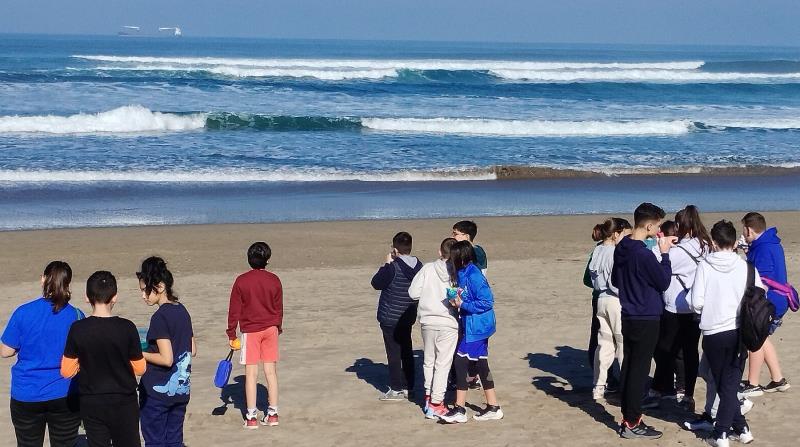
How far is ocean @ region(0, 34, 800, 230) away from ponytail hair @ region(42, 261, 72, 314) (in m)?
10.4

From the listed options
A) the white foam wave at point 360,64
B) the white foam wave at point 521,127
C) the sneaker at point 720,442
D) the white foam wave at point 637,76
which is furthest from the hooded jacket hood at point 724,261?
the white foam wave at point 360,64

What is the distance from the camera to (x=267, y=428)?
6723 millimetres

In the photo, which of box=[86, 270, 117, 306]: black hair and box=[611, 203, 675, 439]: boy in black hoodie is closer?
box=[86, 270, 117, 306]: black hair

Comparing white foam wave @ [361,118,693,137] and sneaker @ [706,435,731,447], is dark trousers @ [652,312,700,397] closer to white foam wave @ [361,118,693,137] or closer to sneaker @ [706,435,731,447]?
sneaker @ [706,435,731,447]

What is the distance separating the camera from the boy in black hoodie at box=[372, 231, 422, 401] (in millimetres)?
7062

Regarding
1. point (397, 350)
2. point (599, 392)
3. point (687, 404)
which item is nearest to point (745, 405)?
point (687, 404)

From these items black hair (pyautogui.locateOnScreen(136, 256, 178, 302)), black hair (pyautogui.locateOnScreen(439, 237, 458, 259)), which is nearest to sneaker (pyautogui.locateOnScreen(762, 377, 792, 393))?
black hair (pyautogui.locateOnScreen(439, 237, 458, 259))

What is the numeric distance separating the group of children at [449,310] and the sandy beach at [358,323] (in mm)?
236

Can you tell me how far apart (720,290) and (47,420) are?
395 centimetres

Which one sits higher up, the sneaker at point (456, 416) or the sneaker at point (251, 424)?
the sneaker at point (456, 416)

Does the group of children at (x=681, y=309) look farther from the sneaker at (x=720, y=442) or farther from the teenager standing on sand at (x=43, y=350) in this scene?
the teenager standing on sand at (x=43, y=350)

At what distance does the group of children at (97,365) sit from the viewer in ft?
16.2

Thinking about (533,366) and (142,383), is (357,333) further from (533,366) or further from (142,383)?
(142,383)

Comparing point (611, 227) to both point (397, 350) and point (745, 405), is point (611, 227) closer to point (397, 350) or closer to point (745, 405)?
point (745, 405)
